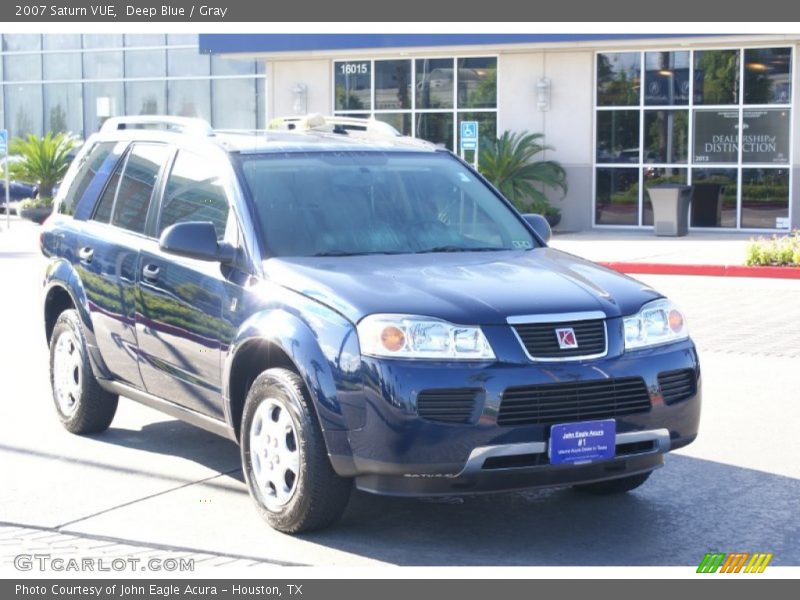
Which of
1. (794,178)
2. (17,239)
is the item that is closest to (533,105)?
(794,178)

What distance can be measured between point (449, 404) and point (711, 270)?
1443 cm

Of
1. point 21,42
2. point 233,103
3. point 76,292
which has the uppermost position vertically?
point 21,42

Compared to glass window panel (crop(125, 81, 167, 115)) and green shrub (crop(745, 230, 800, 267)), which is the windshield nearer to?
green shrub (crop(745, 230, 800, 267))

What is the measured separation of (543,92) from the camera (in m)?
28.2

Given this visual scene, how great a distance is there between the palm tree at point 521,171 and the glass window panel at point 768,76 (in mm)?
4243

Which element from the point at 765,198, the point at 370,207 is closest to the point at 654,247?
the point at 765,198

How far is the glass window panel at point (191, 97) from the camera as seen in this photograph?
4419cm

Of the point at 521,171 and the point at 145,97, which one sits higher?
the point at 145,97

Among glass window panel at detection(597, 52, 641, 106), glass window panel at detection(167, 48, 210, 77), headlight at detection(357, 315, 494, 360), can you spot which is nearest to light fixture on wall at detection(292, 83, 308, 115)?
glass window panel at detection(597, 52, 641, 106)

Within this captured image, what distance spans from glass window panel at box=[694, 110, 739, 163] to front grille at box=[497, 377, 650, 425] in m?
21.9

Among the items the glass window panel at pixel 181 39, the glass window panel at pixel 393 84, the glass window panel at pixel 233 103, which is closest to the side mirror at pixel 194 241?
the glass window panel at pixel 393 84

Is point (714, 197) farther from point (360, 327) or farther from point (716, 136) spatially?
point (360, 327)

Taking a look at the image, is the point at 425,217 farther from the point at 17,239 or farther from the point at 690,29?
the point at 17,239

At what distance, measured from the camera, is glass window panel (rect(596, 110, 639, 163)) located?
91.5 ft
